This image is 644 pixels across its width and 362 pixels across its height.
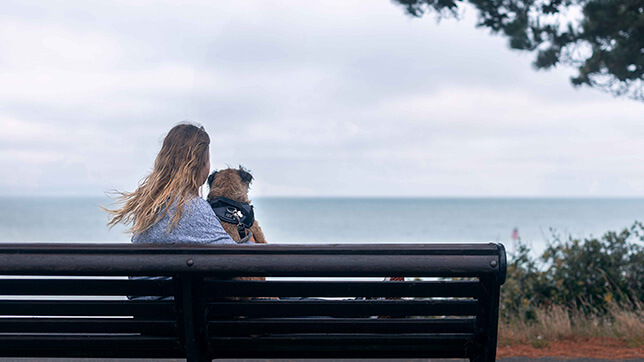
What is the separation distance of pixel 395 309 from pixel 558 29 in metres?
4.63

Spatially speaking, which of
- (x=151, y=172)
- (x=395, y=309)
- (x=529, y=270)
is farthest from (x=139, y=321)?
(x=529, y=270)

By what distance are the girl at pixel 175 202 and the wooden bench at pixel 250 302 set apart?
327 mm

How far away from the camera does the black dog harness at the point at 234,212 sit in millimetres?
3369

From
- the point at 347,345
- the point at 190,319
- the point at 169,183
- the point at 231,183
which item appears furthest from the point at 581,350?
the point at 169,183

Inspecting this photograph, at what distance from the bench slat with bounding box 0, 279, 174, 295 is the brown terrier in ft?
2.25

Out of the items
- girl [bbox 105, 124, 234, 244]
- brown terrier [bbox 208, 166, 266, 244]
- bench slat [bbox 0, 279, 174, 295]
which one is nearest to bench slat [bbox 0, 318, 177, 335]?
bench slat [bbox 0, 279, 174, 295]

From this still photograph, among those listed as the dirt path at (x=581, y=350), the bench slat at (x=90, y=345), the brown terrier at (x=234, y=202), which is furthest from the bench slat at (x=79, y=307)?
the dirt path at (x=581, y=350)

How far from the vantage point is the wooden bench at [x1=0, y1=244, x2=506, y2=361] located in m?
2.55

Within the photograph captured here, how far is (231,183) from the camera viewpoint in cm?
357

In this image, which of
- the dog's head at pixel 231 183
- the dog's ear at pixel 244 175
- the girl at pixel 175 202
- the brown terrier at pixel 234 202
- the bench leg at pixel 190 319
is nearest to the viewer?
the bench leg at pixel 190 319

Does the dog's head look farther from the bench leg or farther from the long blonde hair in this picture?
the bench leg

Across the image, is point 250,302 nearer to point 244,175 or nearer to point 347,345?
point 347,345

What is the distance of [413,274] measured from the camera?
8.47ft

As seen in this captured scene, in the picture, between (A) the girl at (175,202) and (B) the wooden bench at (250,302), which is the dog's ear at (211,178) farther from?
(B) the wooden bench at (250,302)
